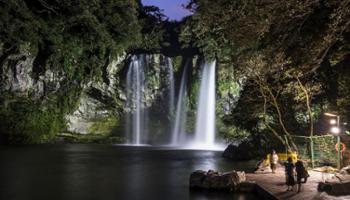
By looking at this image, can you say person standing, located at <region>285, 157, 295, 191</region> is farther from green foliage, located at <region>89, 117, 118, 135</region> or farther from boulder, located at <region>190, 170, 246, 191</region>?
green foliage, located at <region>89, 117, 118, 135</region>

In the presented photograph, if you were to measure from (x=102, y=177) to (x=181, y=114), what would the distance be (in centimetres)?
2576

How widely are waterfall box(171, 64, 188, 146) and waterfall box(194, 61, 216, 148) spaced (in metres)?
2.01

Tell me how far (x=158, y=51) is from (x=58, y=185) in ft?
107

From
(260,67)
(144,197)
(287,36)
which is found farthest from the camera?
(260,67)

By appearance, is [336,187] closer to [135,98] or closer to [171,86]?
[171,86]

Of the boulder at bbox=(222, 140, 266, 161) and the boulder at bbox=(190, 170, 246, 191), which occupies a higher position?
the boulder at bbox=(222, 140, 266, 161)

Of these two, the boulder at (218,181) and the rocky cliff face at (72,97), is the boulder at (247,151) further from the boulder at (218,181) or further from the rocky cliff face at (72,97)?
the rocky cliff face at (72,97)

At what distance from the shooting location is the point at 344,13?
9.59 meters

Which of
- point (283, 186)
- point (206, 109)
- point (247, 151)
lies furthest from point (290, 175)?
point (206, 109)

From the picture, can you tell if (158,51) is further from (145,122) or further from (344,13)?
(344,13)

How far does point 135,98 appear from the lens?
150 feet

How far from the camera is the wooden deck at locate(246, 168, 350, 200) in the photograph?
489 inches

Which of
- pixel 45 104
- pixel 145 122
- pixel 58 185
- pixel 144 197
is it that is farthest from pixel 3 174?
pixel 145 122

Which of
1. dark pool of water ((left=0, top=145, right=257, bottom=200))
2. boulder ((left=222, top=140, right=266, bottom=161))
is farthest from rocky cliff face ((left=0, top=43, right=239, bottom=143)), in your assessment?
dark pool of water ((left=0, top=145, right=257, bottom=200))
